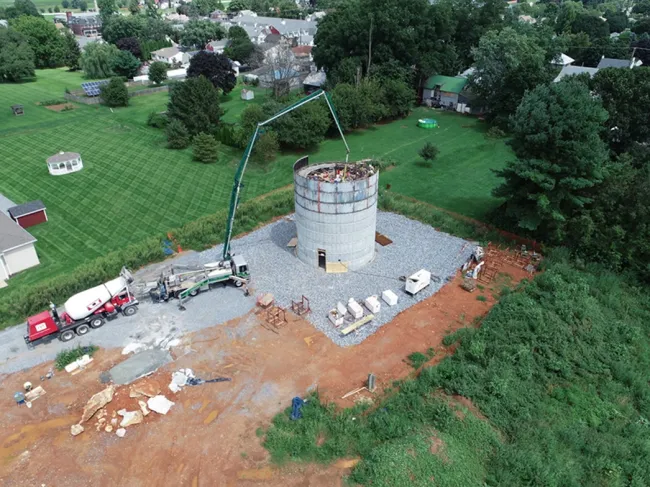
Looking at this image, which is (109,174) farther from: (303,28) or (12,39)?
(303,28)

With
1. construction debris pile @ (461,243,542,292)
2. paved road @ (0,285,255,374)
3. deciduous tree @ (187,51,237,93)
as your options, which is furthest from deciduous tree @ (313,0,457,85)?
paved road @ (0,285,255,374)

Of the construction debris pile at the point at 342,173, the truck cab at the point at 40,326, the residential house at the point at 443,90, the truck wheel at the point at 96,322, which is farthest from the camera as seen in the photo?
the residential house at the point at 443,90

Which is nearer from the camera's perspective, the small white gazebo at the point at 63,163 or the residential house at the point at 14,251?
the residential house at the point at 14,251

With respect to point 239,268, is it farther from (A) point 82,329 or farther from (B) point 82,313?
(A) point 82,329

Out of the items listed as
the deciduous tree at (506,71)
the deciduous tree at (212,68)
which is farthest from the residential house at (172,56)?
the deciduous tree at (506,71)

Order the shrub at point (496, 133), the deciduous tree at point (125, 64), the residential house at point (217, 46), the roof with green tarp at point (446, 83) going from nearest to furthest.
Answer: the shrub at point (496, 133) < the roof with green tarp at point (446, 83) < the deciduous tree at point (125, 64) < the residential house at point (217, 46)

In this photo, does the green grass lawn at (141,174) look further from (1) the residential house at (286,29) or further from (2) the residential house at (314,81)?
(1) the residential house at (286,29)

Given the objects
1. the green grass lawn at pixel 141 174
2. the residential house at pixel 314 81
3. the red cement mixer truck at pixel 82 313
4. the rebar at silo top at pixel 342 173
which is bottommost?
the green grass lawn at pixel 141 174
